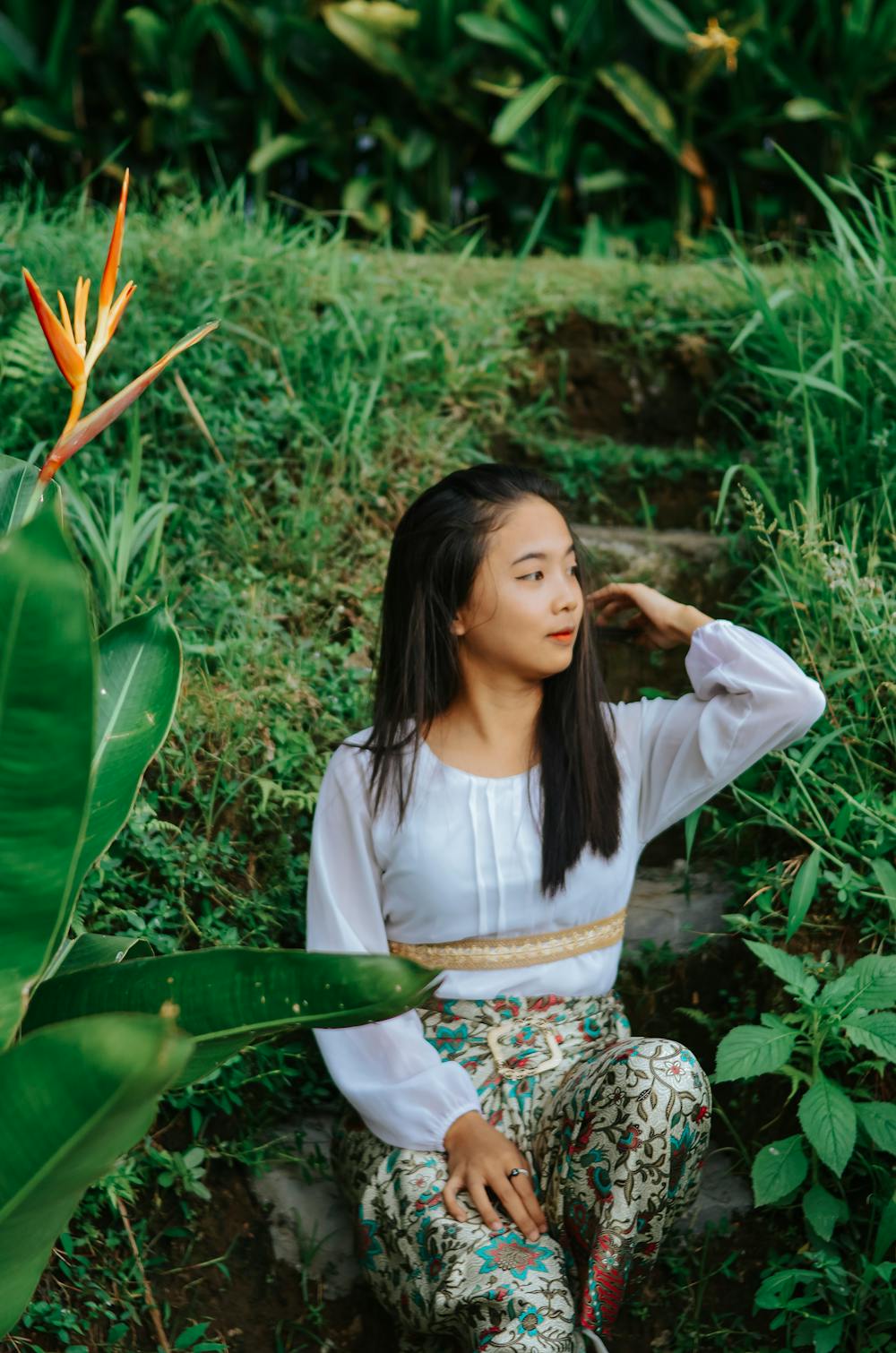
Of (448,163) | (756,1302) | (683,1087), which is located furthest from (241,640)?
(448,163)

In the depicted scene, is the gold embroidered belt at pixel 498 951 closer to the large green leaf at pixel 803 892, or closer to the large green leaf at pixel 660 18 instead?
the large green leaf at pixel 803 892

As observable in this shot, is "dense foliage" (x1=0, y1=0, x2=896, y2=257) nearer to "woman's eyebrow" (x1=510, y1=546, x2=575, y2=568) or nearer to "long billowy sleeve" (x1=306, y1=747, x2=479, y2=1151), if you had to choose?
"woman's eyebrow" (x1=510, y1=546, x2=575, y2=568)

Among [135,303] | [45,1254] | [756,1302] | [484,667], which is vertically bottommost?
[756,1302]

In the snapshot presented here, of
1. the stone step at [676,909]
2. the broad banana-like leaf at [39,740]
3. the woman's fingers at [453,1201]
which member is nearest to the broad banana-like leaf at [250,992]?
the broad banana-like leaf at [39,740]

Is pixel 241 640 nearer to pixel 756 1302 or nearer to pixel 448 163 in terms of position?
pixel 756 1302

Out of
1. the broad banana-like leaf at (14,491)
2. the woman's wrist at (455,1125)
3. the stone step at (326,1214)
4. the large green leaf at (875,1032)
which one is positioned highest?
the broad banana-like leaf at (14,491)

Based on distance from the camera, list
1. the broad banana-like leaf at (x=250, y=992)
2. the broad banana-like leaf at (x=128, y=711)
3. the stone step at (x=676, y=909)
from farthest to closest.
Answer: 1. the stone step at (x=676, y=909)
2. the broad banana-like leaf at (x=128, y=711)
3. the broad banana-like leaf at (x=250, y=992)

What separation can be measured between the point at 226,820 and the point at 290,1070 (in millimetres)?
515

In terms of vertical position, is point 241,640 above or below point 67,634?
below

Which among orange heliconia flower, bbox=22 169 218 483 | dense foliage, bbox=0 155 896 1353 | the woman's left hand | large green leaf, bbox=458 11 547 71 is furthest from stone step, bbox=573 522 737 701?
large green leaf, bbox=458 11 547 71

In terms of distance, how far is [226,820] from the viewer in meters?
2.78

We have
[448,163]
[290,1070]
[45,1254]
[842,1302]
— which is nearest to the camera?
[45,1254]

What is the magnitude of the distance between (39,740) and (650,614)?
4.54ft

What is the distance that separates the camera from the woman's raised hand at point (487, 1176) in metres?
1.98
